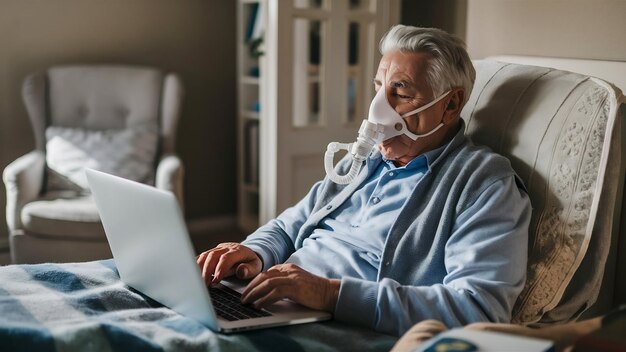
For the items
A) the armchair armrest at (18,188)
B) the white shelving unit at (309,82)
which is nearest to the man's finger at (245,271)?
the white shelving unit at (309,82)

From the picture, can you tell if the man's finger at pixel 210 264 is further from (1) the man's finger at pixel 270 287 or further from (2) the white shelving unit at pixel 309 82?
(2) the white shelving unit at pixel 309 82

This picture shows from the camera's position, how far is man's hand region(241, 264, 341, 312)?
1.40m

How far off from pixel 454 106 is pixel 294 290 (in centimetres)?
59

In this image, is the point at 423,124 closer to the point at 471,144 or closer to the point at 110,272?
the point at 471,144

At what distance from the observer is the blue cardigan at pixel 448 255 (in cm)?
139

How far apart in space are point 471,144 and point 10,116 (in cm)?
270

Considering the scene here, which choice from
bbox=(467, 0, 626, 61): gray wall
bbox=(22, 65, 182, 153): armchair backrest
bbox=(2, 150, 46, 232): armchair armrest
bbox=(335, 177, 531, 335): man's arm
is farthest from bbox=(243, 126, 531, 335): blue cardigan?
bbox=(22, 65, 182, 153): armchair backrest

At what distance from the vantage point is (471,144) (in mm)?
1671

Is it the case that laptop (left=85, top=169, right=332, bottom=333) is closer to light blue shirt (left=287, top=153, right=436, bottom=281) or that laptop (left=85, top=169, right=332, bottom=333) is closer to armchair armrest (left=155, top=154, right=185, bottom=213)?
light blue shirt (left=287, top=153, right=436, bottom=281)

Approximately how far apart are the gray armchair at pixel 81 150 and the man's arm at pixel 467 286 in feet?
5.93

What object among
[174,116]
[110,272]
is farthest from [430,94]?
[174,116]

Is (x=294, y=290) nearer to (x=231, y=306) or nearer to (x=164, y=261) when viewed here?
(x=231, y=306)

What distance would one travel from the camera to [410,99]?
169 centimetres

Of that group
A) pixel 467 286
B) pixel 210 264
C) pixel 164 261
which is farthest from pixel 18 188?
pixel 467 286
